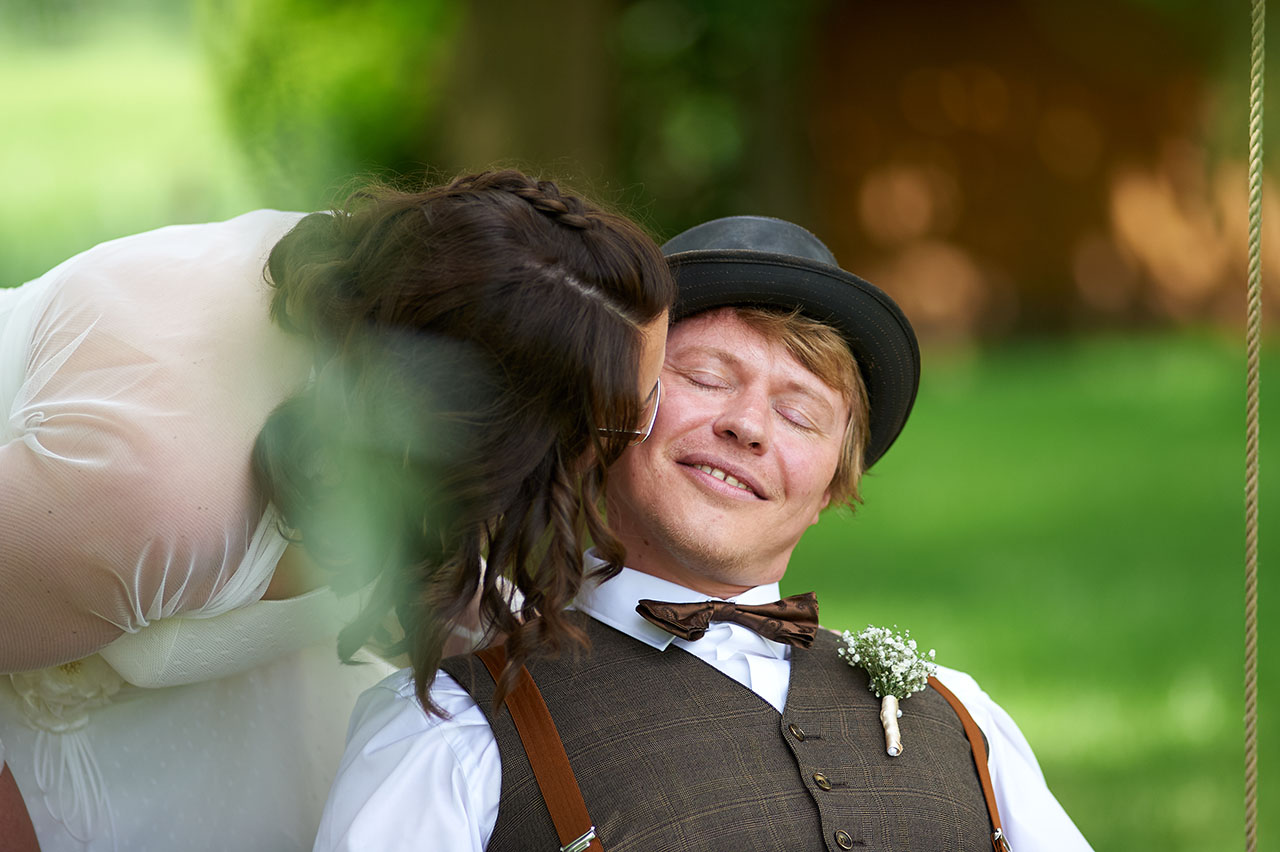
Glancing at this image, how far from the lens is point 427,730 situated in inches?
72.9

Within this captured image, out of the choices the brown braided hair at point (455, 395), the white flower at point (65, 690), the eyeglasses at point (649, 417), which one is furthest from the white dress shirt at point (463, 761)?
the white flower at point (65, 690)

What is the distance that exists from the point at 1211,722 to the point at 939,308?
8173 mm

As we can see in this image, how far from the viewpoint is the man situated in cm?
181

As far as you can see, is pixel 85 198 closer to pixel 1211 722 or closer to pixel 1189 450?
pixel 1211 722

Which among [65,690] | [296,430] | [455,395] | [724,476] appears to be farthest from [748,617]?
[65,690]

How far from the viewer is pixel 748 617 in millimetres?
2051

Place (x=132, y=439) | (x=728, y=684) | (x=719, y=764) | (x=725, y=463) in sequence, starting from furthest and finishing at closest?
(x=725, y=463) → (x=728, y=684) → (x=719, y=764) → (x=132, y=439)

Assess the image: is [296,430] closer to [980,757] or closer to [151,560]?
[151,560]

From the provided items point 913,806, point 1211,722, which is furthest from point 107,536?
point 1211,722

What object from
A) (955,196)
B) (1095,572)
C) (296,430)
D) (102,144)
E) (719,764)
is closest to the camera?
(296,430)

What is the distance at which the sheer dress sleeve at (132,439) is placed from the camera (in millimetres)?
1484

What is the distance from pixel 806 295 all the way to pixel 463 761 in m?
0.96

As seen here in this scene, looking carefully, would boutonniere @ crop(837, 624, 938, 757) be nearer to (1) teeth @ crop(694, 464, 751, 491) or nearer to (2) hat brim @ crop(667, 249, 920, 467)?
(1) teeth @ crop(694, 464, 751, 491)

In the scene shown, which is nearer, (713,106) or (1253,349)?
(1253,349)
